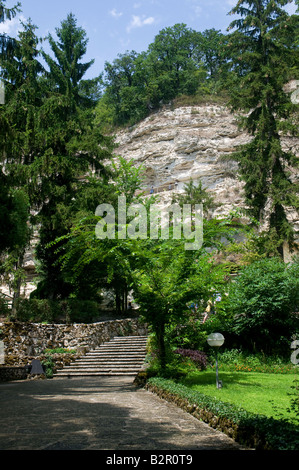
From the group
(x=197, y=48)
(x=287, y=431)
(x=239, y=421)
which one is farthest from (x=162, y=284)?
(x=197, y=48)

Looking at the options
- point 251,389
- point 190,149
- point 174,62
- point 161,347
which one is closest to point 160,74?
point 174,62

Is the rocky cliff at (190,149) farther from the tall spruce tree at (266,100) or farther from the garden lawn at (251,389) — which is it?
the garden lawn at (251,389)

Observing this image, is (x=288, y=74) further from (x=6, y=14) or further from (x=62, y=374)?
(x=62, y=374)

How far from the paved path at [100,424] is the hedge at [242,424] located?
12 cm

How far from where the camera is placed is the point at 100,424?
501 cm

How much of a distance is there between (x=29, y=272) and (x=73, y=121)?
62.9 ft

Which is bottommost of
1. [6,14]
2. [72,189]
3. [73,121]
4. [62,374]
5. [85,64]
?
[62,374]

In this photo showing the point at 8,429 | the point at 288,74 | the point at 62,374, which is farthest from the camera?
the point at 288,74

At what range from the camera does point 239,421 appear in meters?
4.23

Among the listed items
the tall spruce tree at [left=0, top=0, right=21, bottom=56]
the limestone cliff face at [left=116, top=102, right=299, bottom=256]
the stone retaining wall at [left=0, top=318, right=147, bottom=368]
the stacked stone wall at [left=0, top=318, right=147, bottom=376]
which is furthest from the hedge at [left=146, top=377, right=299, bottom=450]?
the limestone cliff face at [left=116, top=102, right=299, bottom=256]

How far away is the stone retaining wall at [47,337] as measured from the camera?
12727 millimetres

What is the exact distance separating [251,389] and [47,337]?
365 inches

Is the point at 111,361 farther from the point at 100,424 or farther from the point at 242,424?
the point at 242,424

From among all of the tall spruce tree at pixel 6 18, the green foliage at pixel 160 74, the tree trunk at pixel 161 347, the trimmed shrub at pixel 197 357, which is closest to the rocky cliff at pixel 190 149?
the green foliage at pixel 160 74
